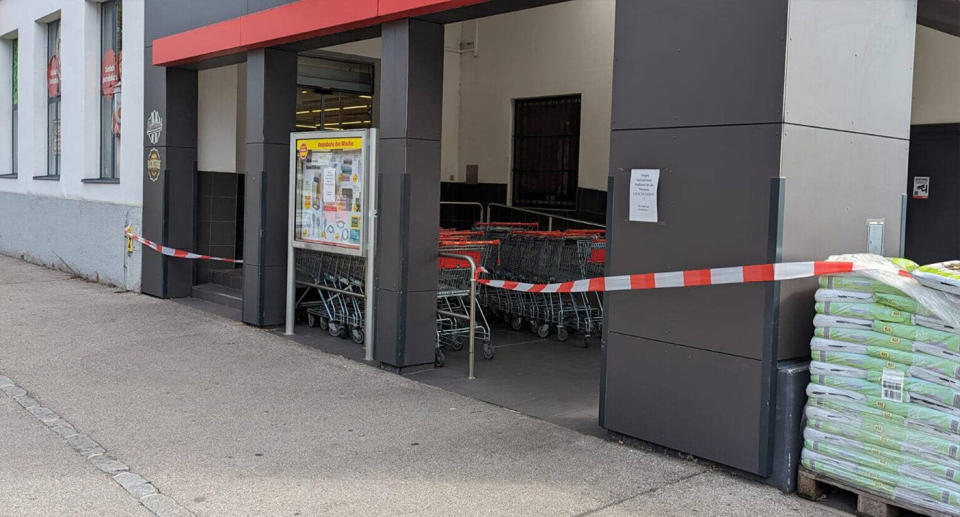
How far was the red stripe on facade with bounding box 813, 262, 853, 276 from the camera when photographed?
194 inches

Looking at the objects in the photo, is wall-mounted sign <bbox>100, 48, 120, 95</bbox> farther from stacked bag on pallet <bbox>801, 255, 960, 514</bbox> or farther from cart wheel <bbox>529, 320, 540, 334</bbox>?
stacked bag on pallet <bbox>801, 255, 960, 514</bbox>

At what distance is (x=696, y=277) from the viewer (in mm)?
5461

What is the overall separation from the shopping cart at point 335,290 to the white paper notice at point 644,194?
161 inches

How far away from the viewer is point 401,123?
8.00m

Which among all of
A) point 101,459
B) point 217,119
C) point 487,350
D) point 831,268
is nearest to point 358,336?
point 487,350

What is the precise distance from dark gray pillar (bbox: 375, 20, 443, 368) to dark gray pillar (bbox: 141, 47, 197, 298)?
17.0 feet

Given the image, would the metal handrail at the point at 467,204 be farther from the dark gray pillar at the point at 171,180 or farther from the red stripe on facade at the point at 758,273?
the red stripe on facade at the point at 758,273

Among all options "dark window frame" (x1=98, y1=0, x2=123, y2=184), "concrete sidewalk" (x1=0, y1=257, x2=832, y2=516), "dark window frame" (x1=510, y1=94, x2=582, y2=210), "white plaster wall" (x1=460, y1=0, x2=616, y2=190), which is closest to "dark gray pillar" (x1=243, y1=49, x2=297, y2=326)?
"concrete sidewalk" (x1=0, y1=257, x2=832, y2=516)

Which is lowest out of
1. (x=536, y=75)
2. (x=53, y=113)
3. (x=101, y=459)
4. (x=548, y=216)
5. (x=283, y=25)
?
(x=101, y=459)

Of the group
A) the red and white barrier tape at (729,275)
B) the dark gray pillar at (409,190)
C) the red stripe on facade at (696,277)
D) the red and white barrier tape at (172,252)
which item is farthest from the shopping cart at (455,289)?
the red and white barrier tape at (172,252)

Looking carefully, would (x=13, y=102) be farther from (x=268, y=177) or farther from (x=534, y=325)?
(x=534, y=325)

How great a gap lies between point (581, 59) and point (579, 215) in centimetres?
240

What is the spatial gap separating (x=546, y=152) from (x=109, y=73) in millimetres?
7235

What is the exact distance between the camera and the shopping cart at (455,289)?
337 inches
